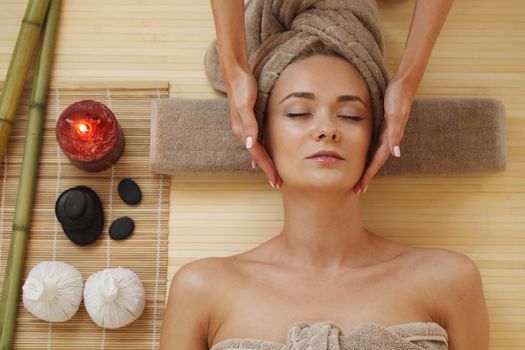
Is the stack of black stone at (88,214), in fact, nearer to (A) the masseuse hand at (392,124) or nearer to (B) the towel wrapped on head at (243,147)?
(B) the towel wrapped on head at (243,147)

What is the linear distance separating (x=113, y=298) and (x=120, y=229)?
0.26m

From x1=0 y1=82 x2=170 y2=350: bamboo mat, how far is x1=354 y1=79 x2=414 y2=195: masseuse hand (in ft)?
2.37

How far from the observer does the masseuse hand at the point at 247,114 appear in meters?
1.54

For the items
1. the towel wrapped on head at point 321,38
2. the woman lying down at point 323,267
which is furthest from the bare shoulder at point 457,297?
the towel wrapped on head at point 321,38

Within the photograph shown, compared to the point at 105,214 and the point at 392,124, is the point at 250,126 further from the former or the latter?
the point at 105,214

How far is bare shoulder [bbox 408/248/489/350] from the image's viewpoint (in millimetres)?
1626

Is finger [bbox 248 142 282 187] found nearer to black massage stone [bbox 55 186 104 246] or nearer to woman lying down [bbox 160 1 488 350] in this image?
woman lying down [bbox 160 1 488 350]

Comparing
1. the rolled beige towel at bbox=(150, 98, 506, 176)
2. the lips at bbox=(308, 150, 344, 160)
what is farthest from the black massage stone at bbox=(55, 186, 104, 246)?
the lips at bbox=(308, 150, 344, 160)

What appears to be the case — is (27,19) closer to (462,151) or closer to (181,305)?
(181,305)

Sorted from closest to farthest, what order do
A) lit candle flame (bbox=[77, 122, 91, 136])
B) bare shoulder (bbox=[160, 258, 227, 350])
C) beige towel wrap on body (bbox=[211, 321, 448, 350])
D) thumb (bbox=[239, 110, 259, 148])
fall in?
beige towel wrap on body (bbox=[211, 321, 448, 350]) < thumb (bbox=[239, 110, 259, 148]) < bare shoulder (bbox=[160, 258, 227, 350]) < lit candle flame (bbox=[77, 122, 91, 136])

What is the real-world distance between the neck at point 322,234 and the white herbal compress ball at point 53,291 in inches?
25.7

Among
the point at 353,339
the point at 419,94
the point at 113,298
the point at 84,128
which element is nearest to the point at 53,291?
Answer: the point at 113,298

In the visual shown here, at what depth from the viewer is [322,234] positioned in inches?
66.1

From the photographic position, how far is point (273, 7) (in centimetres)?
173
